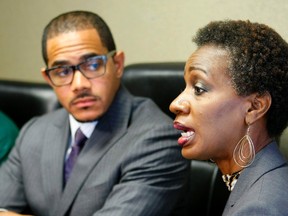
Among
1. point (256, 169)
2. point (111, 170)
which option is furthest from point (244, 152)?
point (111, 170)

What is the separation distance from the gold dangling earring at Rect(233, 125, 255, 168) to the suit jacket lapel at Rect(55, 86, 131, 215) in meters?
0.56

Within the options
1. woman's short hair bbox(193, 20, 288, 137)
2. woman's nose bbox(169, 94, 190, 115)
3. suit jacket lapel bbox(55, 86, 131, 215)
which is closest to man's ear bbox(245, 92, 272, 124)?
woman's short hair bbox(193, 20, 288, 137)

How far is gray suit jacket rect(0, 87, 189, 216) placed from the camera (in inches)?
50.5

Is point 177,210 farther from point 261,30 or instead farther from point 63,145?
point 261,30

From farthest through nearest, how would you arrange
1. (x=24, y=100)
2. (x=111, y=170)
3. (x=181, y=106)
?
(x=24, y=100)
(x=111, y=170)
(x=181, y=106)

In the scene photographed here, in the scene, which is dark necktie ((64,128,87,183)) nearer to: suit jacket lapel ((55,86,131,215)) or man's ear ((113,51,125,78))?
suit jacket lapel ((55,86,131,215))

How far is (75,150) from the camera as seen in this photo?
A: 4.88 ft

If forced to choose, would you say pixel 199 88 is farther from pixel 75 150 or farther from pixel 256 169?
pixel 75 150

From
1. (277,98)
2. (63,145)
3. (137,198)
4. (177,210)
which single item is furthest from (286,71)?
(63,145)

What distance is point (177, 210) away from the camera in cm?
144

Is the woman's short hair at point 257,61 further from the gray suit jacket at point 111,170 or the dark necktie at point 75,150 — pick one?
the dark necktie at point 75,150

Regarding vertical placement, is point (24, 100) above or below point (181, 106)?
below

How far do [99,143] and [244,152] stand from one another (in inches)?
24.9

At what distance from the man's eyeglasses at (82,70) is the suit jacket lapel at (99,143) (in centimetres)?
12
